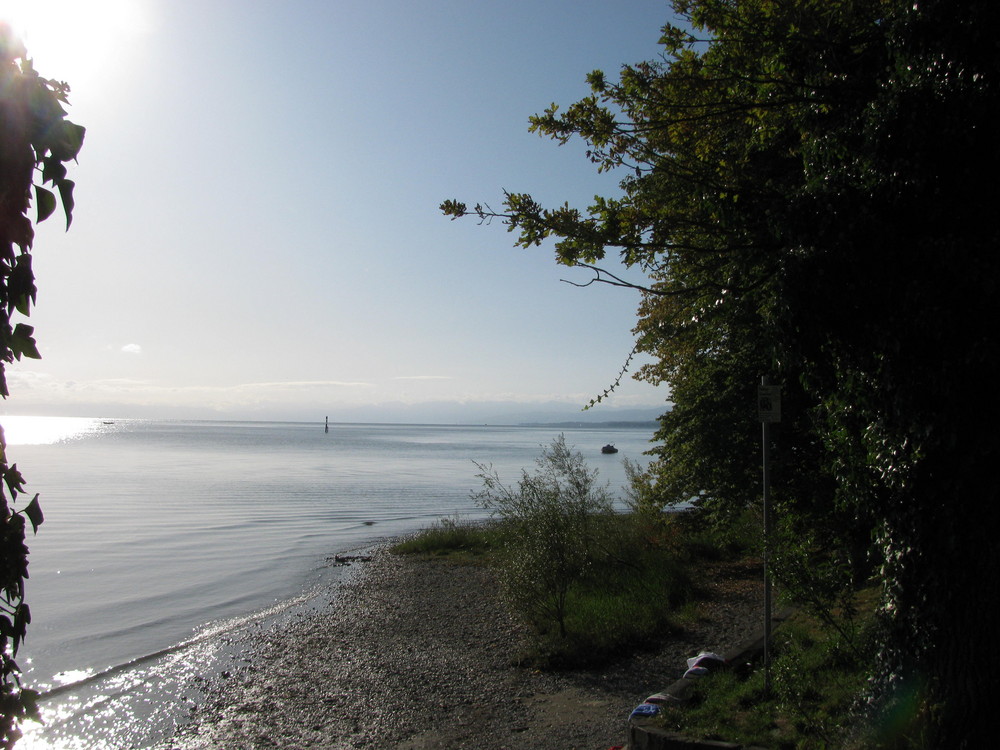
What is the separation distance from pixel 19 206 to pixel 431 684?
8.71 meters

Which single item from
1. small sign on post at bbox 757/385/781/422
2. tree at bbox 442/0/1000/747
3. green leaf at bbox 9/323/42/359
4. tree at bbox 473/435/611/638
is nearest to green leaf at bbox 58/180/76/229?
green leaf at bbox 9/323/42/359

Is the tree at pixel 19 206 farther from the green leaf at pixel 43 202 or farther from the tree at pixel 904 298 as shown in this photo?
the tree at pixel 904 298

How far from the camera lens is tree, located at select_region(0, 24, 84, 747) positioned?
80.4 inches

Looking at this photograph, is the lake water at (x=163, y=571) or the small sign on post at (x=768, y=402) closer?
the small sign on post at (x=768, y=402)

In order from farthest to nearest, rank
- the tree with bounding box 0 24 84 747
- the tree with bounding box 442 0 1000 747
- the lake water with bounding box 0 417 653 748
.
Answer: the lake water with bounding box 0 417 653 748 < the tree with bounding box 442 0 1000 747 < the tree with bounding box 0 24 84 747

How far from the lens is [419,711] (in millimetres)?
8625

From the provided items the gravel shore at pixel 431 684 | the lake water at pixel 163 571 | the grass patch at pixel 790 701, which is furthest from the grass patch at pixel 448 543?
the grass patch at pixel 790 701

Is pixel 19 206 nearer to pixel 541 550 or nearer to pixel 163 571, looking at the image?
pixel 541 550

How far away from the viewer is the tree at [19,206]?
2.04 meters

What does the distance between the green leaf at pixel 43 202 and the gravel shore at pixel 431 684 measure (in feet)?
20.9

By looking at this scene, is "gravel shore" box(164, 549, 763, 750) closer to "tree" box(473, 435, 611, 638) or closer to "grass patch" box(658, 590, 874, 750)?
"tree" box(473, 435, 611, 638)

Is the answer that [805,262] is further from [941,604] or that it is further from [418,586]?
[418,586]

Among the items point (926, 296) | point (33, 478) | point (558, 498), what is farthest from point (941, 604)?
point (33, 478)

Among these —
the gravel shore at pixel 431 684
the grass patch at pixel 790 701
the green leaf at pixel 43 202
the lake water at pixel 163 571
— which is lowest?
the lake water at pixel 163 571
